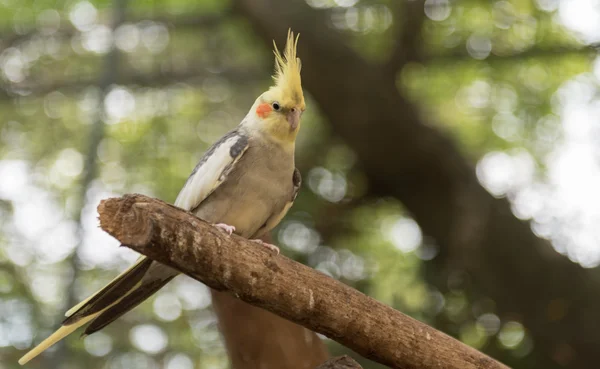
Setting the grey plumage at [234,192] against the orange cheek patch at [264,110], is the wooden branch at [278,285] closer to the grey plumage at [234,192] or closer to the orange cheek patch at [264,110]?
the grey plumage at [234,192]

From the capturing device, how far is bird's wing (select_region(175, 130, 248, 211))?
2.38 metres

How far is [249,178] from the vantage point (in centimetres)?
245

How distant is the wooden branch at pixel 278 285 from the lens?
170cm

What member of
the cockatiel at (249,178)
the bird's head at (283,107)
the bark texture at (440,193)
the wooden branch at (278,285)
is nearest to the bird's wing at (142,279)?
the cockatiel at (249,178)

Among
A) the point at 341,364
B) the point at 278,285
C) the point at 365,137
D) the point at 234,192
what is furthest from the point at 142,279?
the point at 365,137

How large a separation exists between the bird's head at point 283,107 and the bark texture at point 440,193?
1.80 meters

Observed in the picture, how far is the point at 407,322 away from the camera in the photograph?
215 cm

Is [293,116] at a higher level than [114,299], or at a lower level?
higher

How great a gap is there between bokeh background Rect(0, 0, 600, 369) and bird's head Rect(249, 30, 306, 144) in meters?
1.49

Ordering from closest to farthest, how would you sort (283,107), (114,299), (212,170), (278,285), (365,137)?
(278,285) → (114,299) → (212,170) → (283,107) → (365,137)

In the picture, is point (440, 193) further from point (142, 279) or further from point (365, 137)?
point (142, 279)

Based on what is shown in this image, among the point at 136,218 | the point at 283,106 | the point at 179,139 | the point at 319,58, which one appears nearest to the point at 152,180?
the point at 179,139

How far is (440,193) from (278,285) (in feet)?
9.65

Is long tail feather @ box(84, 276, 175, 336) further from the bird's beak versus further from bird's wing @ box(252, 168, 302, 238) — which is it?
the bird's beak
